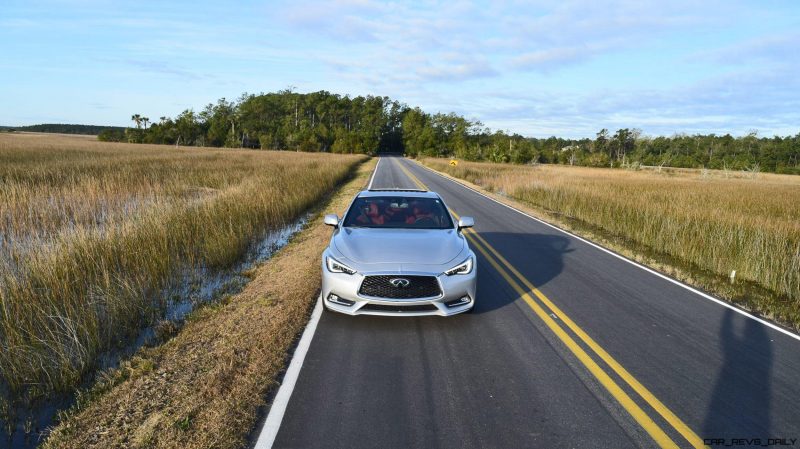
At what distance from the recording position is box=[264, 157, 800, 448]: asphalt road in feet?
11.4

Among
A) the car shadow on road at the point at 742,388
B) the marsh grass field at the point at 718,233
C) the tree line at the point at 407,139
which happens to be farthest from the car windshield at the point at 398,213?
the tree line at the point at 407,139

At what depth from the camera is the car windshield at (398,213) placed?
21.9 feet

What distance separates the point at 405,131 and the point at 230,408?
489 feet

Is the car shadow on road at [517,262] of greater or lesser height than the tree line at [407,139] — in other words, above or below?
below

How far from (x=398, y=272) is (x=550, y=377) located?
1.86 metres

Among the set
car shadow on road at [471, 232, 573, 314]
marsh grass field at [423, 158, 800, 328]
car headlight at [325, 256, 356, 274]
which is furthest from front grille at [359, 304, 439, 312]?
marsh grass field at [423, 158, 800, 328]

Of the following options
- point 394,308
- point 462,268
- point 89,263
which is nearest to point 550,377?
point 462,268

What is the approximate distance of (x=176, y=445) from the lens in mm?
3172

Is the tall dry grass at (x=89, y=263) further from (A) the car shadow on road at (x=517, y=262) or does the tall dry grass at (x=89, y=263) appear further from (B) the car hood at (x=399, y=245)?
(A) the car shadow on road at (x=517, y=262)

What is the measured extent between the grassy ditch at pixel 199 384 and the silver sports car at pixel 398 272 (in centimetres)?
82

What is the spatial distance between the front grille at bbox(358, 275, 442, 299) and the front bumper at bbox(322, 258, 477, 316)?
0.05m

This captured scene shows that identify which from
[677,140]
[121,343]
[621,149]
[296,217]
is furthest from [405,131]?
[121,343]

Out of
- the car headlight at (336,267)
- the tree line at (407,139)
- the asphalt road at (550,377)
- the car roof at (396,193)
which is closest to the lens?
the asphalt road at (550,377)

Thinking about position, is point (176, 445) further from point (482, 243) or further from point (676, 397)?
point (482, 243)
